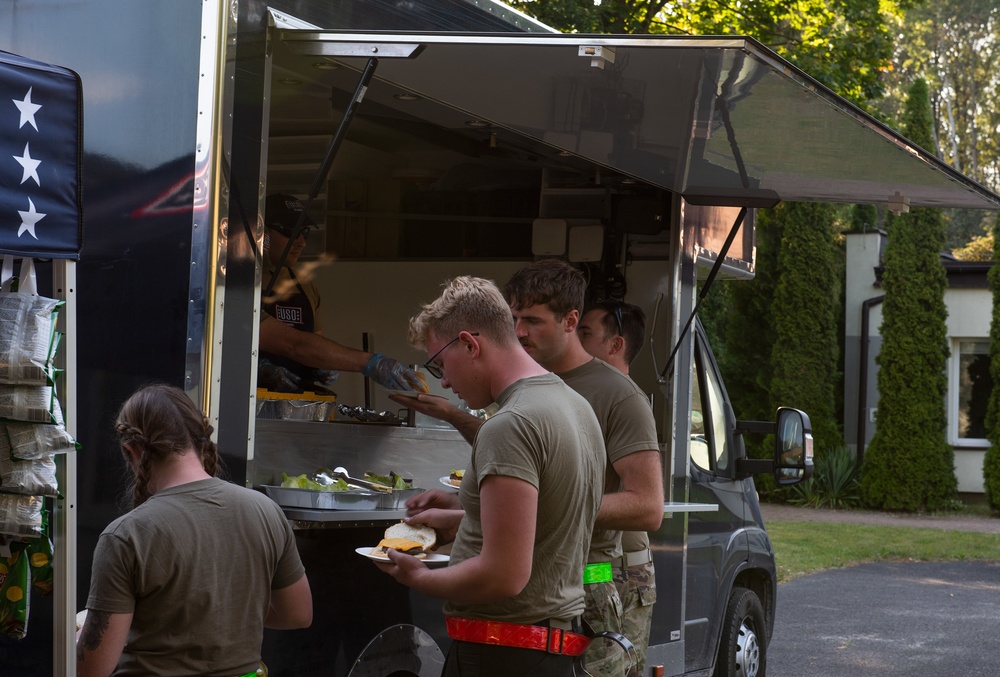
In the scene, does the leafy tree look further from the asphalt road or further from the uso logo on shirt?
the uso logo on shirt

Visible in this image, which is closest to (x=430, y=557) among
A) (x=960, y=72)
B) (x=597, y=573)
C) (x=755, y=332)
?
(x=597, y=573)

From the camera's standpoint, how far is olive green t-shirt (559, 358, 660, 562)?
3.56 m

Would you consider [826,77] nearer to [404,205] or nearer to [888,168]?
[404,205]

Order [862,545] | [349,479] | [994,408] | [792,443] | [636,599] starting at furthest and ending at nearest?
1. [994,408]
2. [862,545]
3. [792,443]
4. [636,599]
5. [349,479]

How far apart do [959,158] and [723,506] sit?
33.1 meters

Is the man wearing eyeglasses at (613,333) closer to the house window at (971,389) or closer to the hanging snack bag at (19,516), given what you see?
the hanging snack bag at (19,516)

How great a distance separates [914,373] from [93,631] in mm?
17344

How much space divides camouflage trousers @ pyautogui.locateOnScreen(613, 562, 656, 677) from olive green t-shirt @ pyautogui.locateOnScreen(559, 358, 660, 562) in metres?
0.31

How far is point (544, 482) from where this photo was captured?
266 centimetres

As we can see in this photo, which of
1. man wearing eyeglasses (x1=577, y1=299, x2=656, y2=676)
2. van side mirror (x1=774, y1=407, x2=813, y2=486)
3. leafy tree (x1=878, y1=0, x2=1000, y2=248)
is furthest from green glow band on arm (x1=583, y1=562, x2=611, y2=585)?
leafy tree (x1=878, y1=0, x2=1000, y2=248)

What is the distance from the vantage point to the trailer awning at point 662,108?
11.0 ft

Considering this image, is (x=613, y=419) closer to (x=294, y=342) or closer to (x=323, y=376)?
(x=294, y=342)

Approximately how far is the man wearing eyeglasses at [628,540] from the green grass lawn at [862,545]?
8.54 meters

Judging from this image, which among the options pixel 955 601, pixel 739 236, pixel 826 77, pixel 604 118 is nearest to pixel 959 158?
pixel 826 77
